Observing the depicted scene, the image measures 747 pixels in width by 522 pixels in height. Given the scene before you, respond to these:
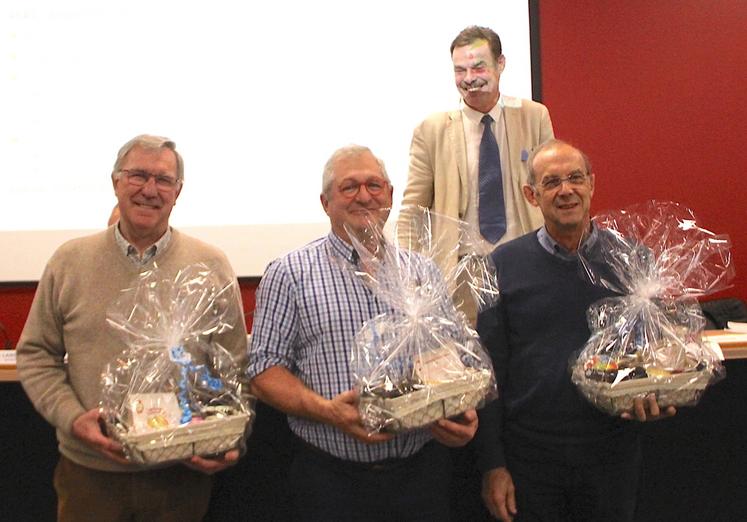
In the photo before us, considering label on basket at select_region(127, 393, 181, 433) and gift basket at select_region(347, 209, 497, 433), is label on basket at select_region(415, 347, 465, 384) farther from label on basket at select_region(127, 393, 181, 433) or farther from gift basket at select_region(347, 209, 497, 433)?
label on basket at select_region(127, 393, 181, 433)

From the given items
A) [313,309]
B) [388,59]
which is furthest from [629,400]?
[388,59]

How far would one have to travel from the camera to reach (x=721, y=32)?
4.50 m

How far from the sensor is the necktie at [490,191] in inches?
130

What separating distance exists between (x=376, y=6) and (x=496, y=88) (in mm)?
1253

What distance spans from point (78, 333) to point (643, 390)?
1.48m

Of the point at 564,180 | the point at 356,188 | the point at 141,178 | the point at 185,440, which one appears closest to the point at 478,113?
the point at 564,180

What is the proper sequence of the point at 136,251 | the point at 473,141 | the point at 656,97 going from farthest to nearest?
the point at 656,97 → the point at 473,141 → the point at 136,251

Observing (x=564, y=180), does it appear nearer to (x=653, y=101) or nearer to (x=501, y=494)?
(x=501, y=494)

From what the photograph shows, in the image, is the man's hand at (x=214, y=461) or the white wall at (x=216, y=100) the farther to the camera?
the white wall at (x=216, y=100)

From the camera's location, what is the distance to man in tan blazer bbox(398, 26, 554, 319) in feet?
10.8

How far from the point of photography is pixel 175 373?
190 cm

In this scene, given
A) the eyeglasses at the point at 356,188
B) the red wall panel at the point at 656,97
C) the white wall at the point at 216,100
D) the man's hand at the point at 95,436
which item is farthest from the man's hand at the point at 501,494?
the red wall panel at the point at 656,97

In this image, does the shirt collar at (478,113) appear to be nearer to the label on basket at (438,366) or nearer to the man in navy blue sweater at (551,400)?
the man in navy blue sweater at (551,400)

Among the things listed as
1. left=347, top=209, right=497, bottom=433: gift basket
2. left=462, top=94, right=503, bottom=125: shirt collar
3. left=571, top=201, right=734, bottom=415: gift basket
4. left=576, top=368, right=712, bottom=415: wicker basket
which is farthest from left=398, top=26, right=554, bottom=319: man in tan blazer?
left=576, top=368, right=712, bottom=415: wicker basket
